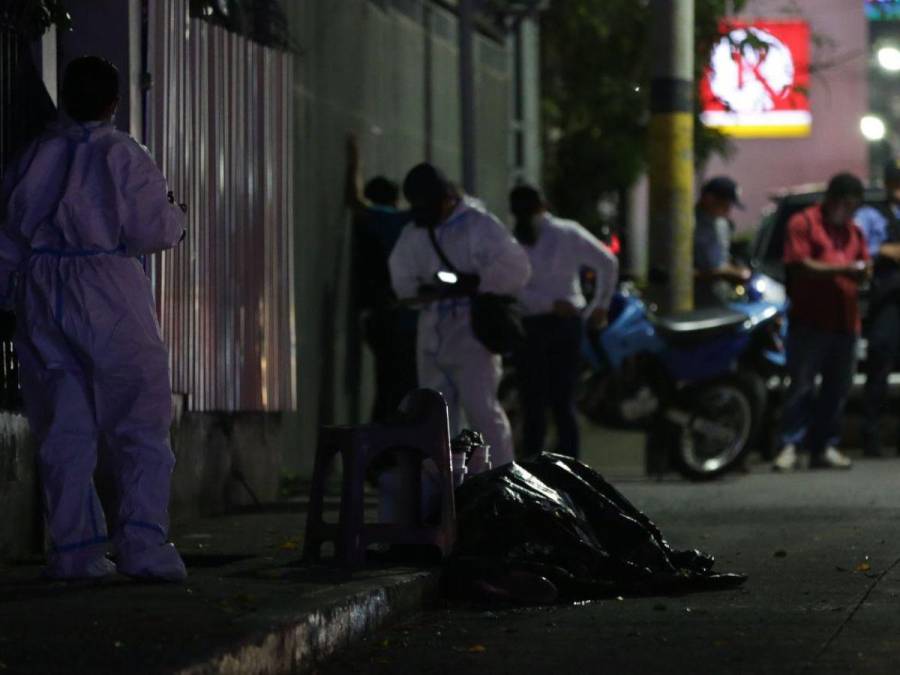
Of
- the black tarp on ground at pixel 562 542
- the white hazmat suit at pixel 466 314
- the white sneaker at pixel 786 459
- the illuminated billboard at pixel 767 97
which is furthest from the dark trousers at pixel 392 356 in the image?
the illuminated billboard at pixel 767 97

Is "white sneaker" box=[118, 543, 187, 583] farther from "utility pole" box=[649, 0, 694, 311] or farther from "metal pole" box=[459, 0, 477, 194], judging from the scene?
"utility pole" box=[649, 0, 694, 311]

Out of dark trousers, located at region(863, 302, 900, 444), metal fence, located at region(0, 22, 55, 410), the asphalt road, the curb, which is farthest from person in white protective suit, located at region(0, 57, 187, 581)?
dark trousers, located at region(863, 302, 900, 444)

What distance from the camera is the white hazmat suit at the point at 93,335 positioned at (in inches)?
311

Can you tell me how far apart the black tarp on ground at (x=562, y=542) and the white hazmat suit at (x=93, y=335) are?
3.91 feet

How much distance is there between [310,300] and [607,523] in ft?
17.5

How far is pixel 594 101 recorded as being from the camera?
2506cm

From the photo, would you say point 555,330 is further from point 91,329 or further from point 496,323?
point 91,329

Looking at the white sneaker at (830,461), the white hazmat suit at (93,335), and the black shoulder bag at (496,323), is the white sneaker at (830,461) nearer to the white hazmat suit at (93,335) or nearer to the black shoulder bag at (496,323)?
the black shoulder bag at (496,323)

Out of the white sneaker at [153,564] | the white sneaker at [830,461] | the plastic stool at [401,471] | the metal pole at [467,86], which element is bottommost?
the white sneaker at [830,461]

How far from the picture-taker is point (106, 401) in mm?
7949

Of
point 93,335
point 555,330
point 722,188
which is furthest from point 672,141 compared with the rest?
point 93,335

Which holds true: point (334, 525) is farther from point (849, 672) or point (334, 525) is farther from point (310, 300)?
point (310, 300)

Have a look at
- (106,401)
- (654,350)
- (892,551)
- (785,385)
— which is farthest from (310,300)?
(106,401)

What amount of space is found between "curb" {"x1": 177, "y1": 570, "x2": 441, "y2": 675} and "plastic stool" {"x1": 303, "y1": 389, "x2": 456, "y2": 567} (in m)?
0.23
